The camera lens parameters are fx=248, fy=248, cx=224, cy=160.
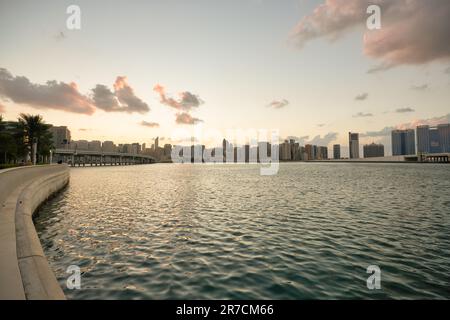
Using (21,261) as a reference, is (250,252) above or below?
below

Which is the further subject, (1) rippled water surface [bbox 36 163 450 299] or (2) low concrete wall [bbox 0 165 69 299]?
(1) rippled water surface [bbox 36 163 450 299]

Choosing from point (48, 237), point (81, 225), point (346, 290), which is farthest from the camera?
point (81, 225)

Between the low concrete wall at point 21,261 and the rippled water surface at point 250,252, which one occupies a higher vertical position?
the low concrete wall at point 21,261

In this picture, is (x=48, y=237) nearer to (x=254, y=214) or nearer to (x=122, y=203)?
(x=122, y=203)

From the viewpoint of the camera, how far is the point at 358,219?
20000 millimetres

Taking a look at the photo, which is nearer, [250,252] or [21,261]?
[21,261]

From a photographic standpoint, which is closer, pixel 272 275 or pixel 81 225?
pixel 272 275

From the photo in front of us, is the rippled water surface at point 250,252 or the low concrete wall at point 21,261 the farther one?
the rippled water surface at point 250,252

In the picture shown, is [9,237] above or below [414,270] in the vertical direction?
above

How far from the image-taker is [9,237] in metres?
9.85

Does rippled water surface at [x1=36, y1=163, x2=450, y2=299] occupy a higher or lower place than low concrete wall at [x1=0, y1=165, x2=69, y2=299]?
lower
